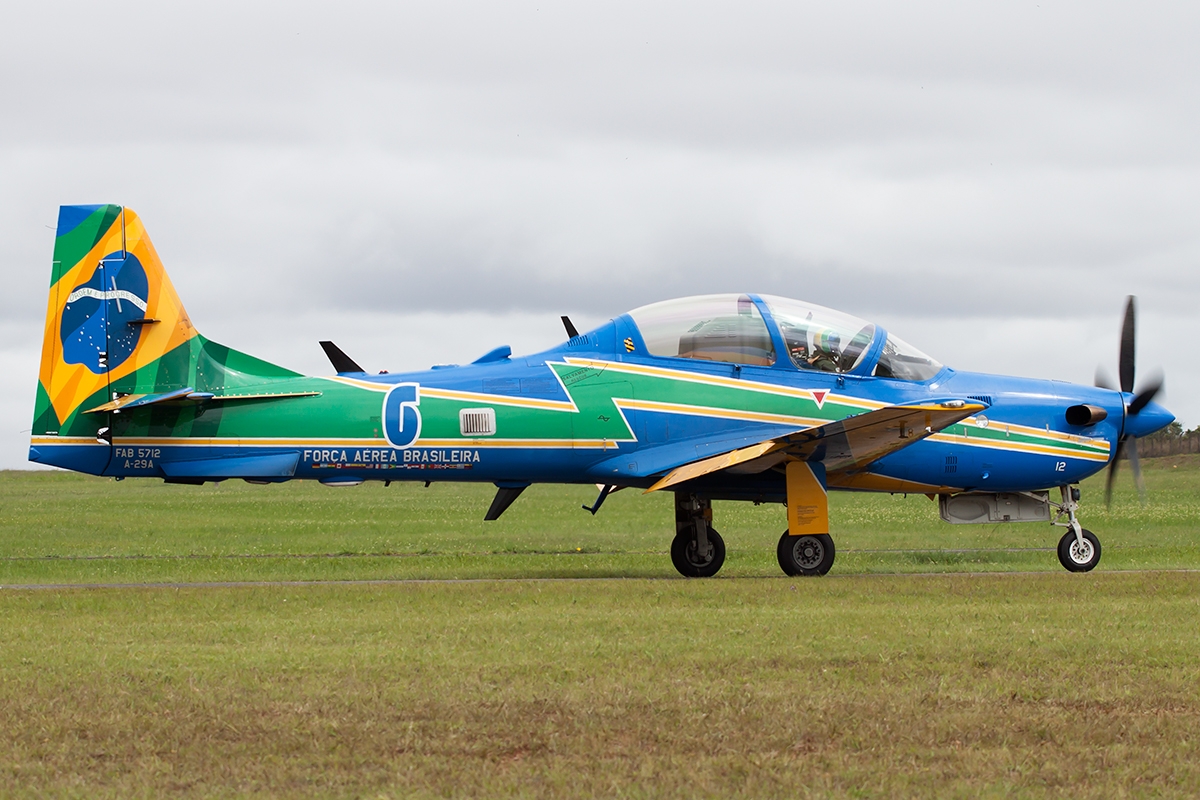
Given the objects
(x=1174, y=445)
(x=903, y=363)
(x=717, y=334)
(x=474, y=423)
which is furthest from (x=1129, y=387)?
(x=1174, y=445)

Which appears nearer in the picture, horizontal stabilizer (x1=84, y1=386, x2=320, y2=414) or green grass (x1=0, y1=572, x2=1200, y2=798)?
green grass (x1=0, y1=572, x2=1200, y2=798)

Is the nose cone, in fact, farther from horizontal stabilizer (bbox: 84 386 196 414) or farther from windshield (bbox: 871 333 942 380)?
horizontal stabilizer (bbox: 84 386 196 414)

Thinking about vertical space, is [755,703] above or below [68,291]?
below

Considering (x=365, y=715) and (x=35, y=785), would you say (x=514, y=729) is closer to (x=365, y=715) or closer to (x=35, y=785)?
(x=365, y=715)

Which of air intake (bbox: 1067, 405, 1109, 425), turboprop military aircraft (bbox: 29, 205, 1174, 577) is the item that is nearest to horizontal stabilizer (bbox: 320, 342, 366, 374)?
turboprop military aircraft (bbox: 29, 205, 1174, 577)

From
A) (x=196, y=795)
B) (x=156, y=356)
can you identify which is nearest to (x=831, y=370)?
(x=156, y=356)

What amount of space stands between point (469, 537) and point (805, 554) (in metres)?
13.8

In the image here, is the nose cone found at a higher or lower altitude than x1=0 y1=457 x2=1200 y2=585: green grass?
higher

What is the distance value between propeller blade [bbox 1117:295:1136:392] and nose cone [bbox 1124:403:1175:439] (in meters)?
0.70

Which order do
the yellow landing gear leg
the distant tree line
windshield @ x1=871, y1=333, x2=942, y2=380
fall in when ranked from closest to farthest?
the yellow landing gear leg
windshield @ x1=871, y1=333, x2=942, y2=380
the distant tree line

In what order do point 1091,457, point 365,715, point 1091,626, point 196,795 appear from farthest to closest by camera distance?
point 1091,457 → point 1091,626 → point 365,715 → point 196,795

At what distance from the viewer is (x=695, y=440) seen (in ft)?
57.4

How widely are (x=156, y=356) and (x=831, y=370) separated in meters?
8.53

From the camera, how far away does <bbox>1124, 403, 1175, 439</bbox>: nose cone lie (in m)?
19.0
